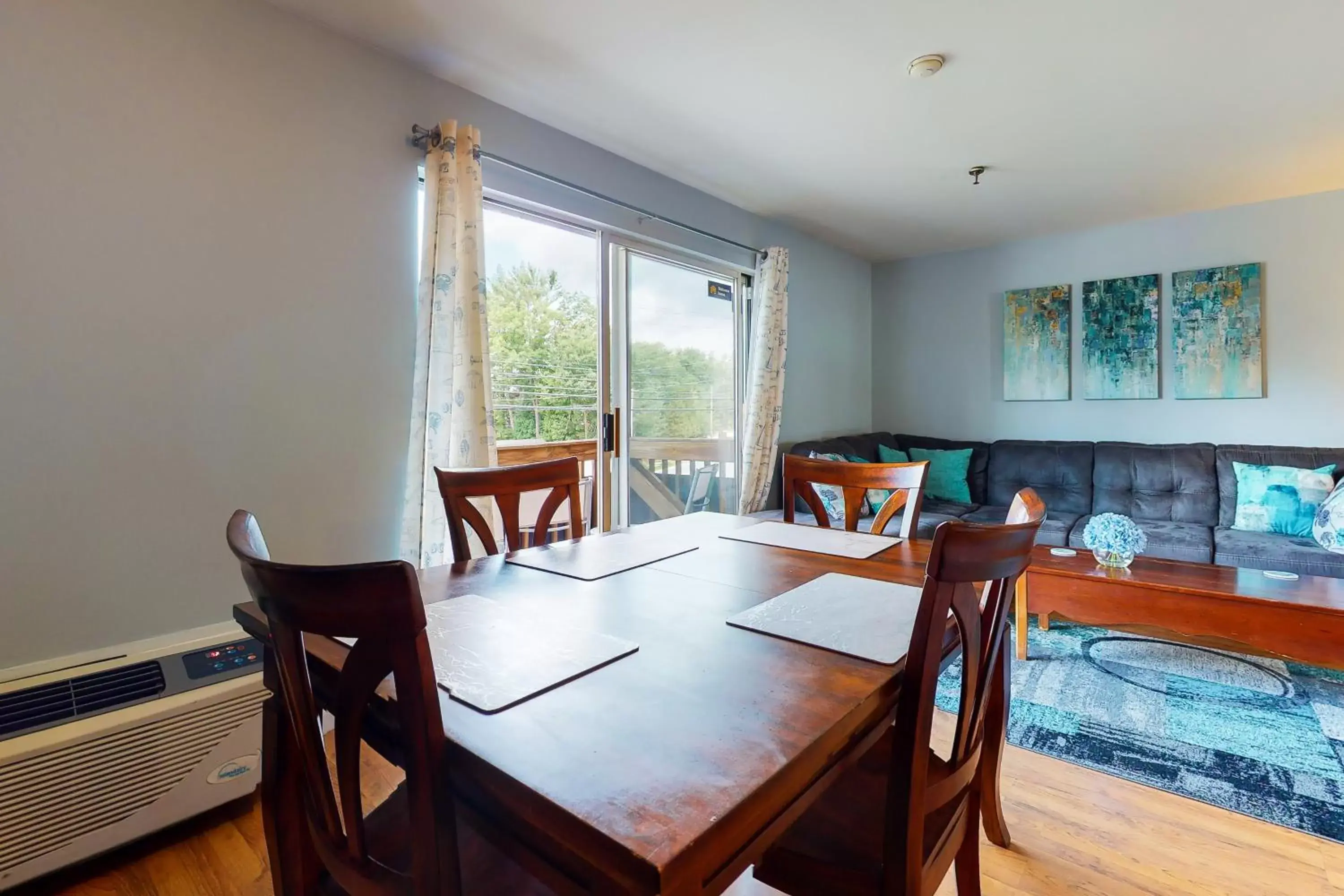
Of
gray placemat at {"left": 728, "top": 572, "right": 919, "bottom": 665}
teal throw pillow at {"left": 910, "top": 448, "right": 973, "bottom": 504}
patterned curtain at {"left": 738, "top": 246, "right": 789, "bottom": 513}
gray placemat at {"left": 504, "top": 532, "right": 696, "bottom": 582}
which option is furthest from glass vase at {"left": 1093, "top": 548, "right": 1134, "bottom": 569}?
gray placemat at {"left": 504, "top": 532, "right": 696, "bottom": 582}

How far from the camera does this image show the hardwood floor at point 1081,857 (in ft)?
4.70

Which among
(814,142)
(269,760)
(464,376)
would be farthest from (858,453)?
(269,760)

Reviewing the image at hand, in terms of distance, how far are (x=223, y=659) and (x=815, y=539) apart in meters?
1.69

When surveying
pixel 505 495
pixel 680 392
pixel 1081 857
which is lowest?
pixel 1081 857

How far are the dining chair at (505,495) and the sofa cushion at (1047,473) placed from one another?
3304 millimetres

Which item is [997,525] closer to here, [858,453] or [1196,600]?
[1196,600]

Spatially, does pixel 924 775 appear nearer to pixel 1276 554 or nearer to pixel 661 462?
pixel 661 462

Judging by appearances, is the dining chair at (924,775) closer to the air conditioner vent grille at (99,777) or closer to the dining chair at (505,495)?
the dining chair at (505,495)

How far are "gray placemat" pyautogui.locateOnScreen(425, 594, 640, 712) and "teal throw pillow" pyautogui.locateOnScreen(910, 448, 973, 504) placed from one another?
3.73 meters

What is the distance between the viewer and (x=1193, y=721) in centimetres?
213

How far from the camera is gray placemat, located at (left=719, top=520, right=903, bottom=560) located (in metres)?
1.57

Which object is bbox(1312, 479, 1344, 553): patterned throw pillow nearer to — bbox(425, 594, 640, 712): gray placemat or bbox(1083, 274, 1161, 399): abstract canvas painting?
bbox(1083, 274, 1161, 399): abstract canvas painting

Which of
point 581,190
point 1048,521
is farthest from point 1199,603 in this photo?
point 581,190

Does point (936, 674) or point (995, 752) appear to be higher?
point (936, 674)
